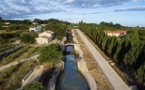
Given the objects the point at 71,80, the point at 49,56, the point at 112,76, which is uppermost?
the point at 49,56

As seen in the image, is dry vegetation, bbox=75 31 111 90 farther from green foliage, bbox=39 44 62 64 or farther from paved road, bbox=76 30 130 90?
green foliage, bbox=39 44 62 64

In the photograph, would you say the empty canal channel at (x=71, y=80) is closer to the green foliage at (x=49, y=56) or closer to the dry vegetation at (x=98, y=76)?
the dry vegetation at (x=98, y=76)

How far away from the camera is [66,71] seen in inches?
1118

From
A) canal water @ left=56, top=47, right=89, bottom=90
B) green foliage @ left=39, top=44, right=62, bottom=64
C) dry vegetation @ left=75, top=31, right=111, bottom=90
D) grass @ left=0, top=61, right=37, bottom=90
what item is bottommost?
canal water @ left=56, top=47, right=89, bottom=90

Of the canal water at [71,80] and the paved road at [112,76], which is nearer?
the paved road at [112,76]

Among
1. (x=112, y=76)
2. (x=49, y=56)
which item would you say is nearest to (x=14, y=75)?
(x=49, y=56)

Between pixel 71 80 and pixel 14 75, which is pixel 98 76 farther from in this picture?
pixel 14 75

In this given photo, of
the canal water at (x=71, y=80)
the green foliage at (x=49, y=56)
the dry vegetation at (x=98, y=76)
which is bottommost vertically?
the canal water at (x=71, y=80)

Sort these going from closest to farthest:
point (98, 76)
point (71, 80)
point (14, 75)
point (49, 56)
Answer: point (14, 75), point (98, 76), point (71, 80), point (49, 56)

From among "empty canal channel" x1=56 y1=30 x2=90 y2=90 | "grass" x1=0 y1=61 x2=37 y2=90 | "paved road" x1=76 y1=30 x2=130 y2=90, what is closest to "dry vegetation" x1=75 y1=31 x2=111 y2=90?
"paved road" x1=76 y1=30 x2=130 y2=90

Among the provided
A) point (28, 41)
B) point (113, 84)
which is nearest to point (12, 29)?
point (28, 41)

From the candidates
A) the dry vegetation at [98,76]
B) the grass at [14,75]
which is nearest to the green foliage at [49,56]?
the grass at [14,75]

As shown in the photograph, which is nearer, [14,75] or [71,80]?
[14,75]

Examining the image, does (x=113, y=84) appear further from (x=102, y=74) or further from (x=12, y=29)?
(x=12, y=29)
